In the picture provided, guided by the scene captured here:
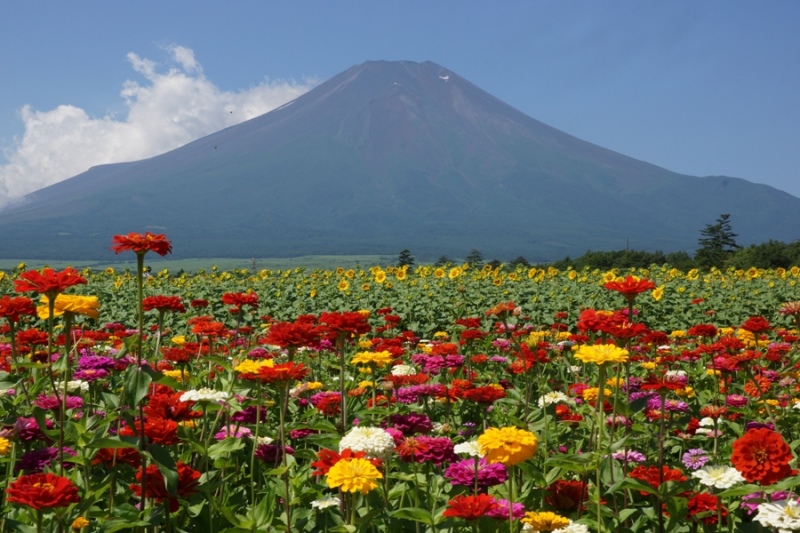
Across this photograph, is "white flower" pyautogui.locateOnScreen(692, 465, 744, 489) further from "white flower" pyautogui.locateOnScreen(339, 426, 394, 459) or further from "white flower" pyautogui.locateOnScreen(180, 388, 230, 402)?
"white flower" pyautogui.locateOnScreen(180, 388, 230, 402)

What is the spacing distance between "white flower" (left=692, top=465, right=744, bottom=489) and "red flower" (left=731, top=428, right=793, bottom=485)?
1.08ft

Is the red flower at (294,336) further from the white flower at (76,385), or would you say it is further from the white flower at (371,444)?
the white flower at (76,385)

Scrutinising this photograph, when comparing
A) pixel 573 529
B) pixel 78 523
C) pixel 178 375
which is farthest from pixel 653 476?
pixel 178 375

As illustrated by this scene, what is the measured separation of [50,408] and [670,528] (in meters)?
2.61

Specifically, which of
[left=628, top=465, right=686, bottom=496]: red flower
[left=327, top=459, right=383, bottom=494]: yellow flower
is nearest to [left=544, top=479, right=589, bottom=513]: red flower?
[left=628, top=465, right=686, bottom=496]: red flower

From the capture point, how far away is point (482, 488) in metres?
2.78

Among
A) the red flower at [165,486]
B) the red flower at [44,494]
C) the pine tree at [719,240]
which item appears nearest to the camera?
the red flower at [44,494]

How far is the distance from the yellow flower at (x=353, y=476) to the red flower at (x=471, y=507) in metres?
0.27

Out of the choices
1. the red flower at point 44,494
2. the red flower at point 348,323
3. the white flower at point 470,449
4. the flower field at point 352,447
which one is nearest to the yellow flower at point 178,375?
the flower field at point 352,447

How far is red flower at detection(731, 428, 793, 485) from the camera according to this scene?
1.99 metres

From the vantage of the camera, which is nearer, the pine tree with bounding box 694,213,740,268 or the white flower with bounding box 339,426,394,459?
the white flower with bounding box 339,426,394,459

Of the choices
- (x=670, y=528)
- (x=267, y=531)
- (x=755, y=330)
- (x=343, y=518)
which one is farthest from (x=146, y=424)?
(x=755, y=330)

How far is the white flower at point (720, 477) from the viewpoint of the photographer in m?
2.34

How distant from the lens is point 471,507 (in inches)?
81.6
